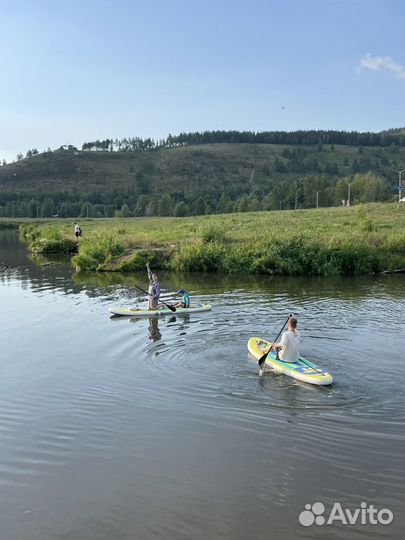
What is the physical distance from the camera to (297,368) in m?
15.5

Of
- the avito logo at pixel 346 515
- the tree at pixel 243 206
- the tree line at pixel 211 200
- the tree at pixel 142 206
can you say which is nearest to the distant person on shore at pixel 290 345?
the avito logo at pixel 346 515

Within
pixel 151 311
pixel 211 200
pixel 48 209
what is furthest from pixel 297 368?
pixel 48 209

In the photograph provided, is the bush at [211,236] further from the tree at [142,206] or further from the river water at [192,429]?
the tree at [142,206]

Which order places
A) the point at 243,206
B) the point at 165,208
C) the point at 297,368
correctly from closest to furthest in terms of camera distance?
the point at 297,368 → the point at 243,206 → the point at 165,208

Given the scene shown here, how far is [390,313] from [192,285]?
13545mm

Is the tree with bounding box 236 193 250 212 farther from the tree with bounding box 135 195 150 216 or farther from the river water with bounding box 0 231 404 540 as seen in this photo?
the river water with bounding box 0 231 404 540

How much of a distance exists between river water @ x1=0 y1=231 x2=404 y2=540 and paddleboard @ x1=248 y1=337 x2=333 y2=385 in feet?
0.88

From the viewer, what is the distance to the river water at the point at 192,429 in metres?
8.91

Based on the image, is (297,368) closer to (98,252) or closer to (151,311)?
(151,311)

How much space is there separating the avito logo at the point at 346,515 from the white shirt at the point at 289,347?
6.94 metres

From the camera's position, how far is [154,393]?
14484mm

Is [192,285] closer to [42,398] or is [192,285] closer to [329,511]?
[42,398]

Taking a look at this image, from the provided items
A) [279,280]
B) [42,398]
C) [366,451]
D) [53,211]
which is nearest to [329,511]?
[366,451]

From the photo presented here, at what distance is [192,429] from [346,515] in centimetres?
431
